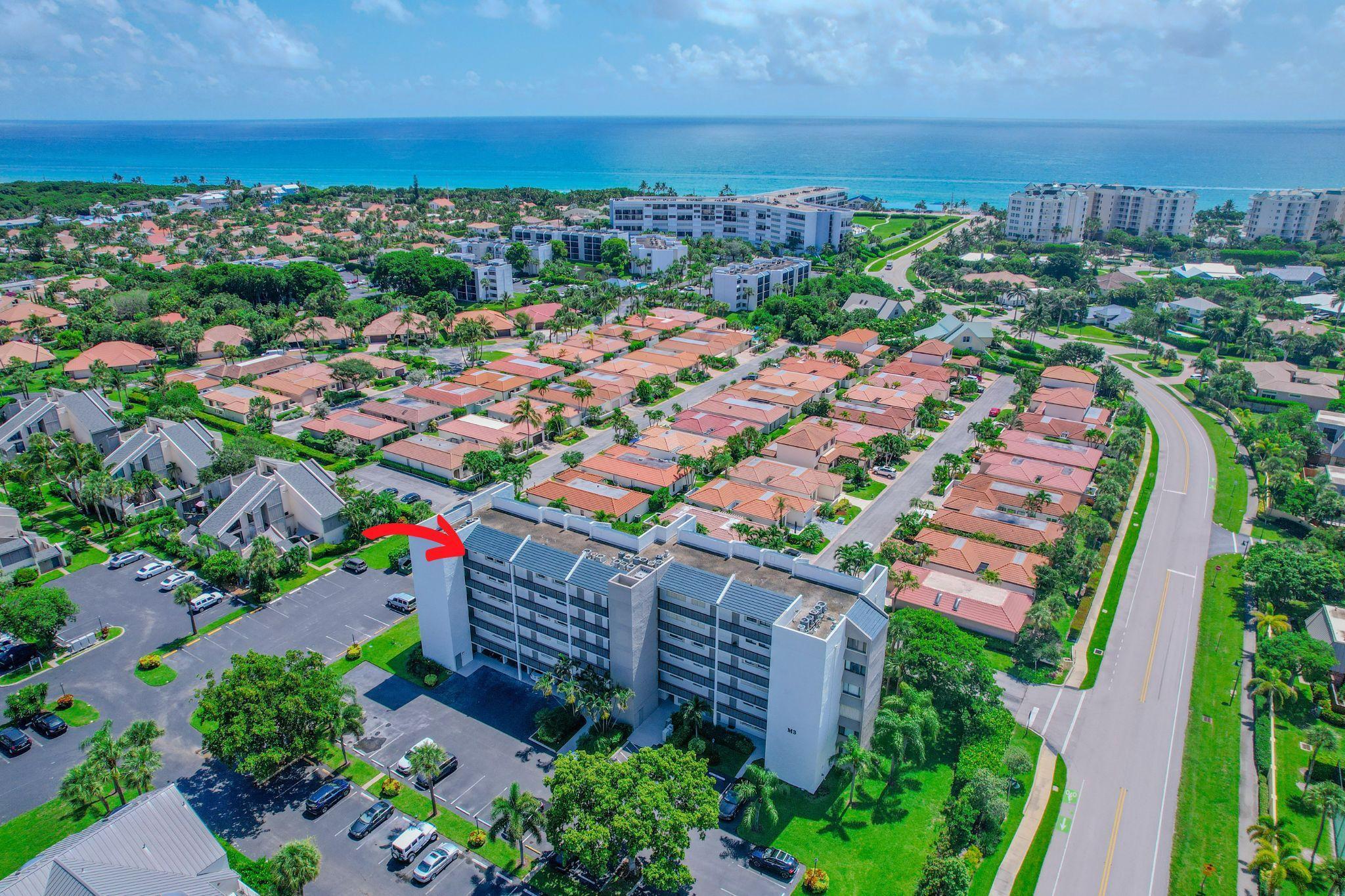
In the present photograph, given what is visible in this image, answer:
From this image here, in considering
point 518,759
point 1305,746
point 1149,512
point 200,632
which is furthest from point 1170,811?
point 200,632

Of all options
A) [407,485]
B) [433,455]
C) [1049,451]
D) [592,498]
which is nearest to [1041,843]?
[592,498]

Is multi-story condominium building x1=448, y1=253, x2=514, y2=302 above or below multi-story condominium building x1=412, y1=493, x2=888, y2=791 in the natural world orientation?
above

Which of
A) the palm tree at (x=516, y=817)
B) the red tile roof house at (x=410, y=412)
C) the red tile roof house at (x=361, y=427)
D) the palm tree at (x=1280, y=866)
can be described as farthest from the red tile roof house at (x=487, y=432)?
A: the palm tree at (x=1280, y=866)

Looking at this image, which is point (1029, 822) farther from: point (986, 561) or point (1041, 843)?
point (986, 561)

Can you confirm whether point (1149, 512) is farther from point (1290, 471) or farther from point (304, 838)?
point (304, 838)

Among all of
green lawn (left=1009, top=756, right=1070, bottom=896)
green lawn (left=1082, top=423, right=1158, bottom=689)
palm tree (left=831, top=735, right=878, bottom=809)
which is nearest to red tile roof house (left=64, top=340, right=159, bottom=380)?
palm tree (left=831, top=735, right=878, bottom=809)

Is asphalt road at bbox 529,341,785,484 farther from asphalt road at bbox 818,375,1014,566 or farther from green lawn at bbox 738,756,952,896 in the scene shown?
green lawn at bbox 738,756,952,896

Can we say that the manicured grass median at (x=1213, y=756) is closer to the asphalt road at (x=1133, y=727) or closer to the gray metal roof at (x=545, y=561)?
the asphalt road at (x=1133, y=727)
